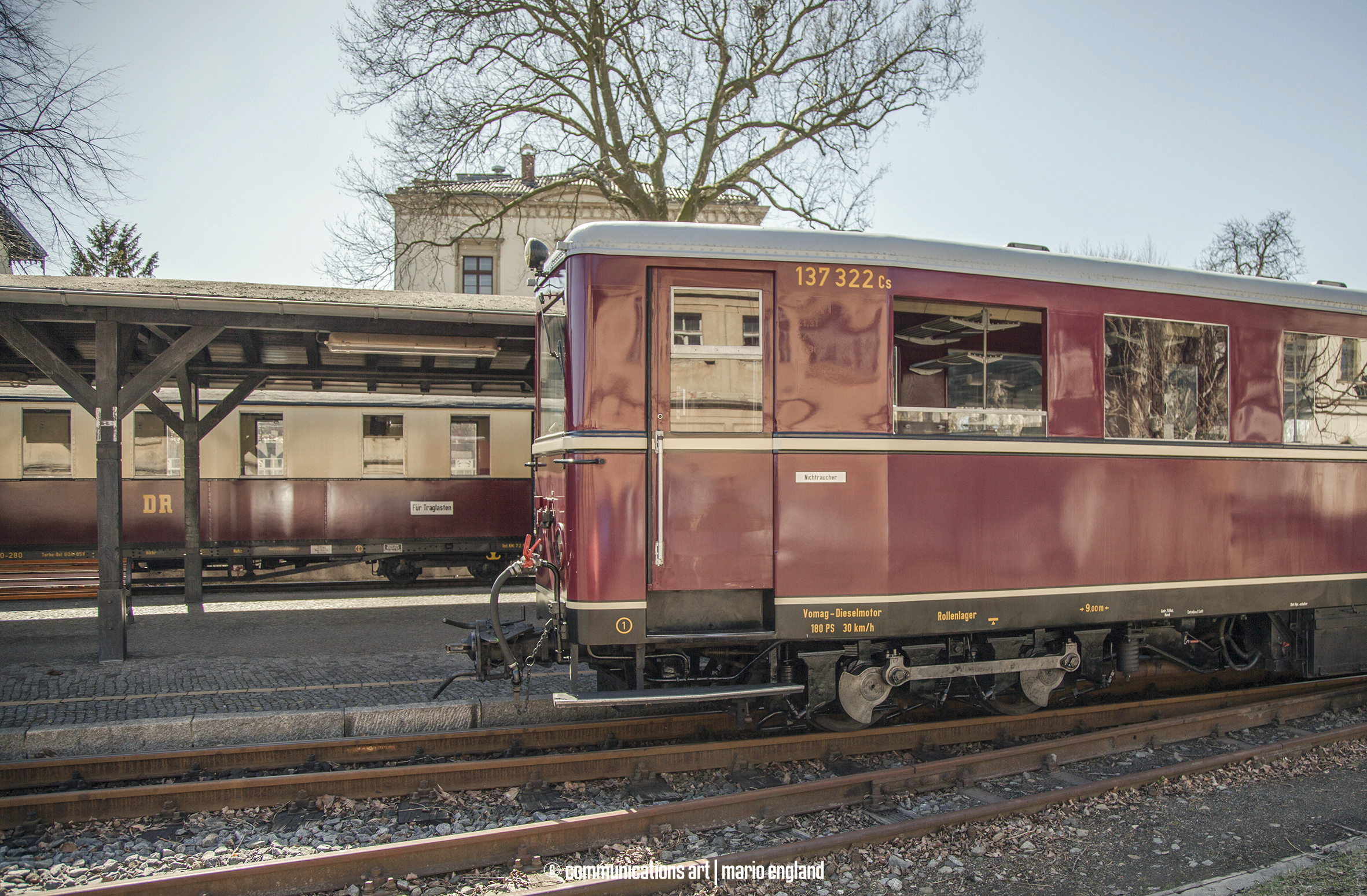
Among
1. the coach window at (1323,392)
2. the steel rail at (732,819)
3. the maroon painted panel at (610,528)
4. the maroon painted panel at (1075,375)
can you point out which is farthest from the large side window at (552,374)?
the coach window at (1323,392)

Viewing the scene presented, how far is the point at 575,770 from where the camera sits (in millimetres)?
5238

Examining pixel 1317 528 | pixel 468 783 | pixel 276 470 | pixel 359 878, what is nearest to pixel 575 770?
pixel 468 783

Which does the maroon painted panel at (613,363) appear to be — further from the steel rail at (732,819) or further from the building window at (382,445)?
the building window at (382,445)

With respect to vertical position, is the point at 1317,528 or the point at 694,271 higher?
the point at 694,271

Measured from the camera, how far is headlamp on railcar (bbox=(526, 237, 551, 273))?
19.2 ft

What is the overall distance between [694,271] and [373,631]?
6.32 meters

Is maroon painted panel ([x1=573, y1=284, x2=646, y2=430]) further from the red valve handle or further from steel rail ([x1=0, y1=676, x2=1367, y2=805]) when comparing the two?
steel rail ([x1=0, y1=676, x2=1367, y2=805])

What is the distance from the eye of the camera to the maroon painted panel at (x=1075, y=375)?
566cm

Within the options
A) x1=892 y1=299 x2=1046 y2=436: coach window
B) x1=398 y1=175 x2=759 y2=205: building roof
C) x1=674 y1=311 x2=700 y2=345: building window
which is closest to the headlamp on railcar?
x1=674 y1=311 x2=700 y2=345: building window

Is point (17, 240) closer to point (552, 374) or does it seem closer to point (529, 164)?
point (552, 374)

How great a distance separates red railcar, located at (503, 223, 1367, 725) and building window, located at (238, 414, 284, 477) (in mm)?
8898

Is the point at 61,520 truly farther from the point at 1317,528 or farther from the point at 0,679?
the point at 1317,528

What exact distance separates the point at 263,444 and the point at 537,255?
371 inches

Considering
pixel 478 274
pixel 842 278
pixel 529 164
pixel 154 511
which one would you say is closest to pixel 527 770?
pixel 842 278
